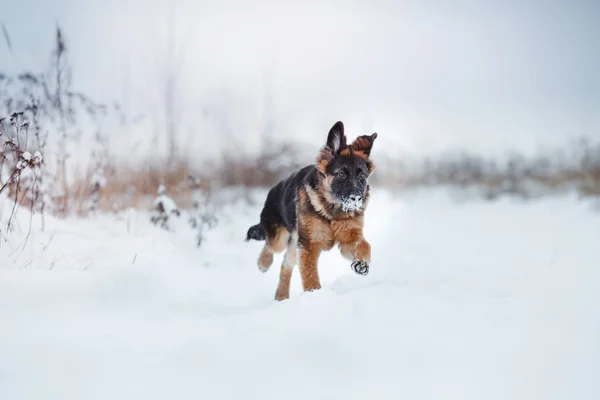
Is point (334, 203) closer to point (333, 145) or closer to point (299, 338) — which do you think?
point (333, 145)

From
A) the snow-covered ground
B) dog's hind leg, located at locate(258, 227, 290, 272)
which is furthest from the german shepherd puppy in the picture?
dog's hind leg, located at locate(258, 227, 290, 272)

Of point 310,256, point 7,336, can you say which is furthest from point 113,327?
point 310,256

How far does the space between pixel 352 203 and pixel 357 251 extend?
446mm

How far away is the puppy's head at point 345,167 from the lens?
427cm

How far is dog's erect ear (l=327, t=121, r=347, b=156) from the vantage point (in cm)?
457

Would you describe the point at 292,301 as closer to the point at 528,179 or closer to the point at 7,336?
the point at 7,336

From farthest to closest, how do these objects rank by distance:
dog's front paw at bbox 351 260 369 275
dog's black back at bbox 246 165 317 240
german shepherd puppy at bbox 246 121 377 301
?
dog's black back at bbox 246 165 317 240
german shepherd puppy at bbox 246 121 377 301
dog's front paw at bbox 351 260 369 275

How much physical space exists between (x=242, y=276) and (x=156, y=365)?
415 centimetres

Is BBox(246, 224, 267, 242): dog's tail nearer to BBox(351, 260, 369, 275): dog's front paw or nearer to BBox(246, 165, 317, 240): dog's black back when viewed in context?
BBox(246, 165, 317, 240): dog's black back

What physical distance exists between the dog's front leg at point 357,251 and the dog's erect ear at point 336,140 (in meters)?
0.81

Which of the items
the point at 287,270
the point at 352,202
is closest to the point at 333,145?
the point at 352,202

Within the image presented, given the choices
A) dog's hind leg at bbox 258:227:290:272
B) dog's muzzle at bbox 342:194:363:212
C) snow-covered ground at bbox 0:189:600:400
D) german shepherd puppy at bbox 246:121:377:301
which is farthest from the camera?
dog's hind leg at bbox 258:227:290:272

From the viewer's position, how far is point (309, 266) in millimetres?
4441

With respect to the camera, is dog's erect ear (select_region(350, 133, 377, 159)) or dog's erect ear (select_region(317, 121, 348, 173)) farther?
A: dog's erect ear (select_region(350, 133, 377, 159))
